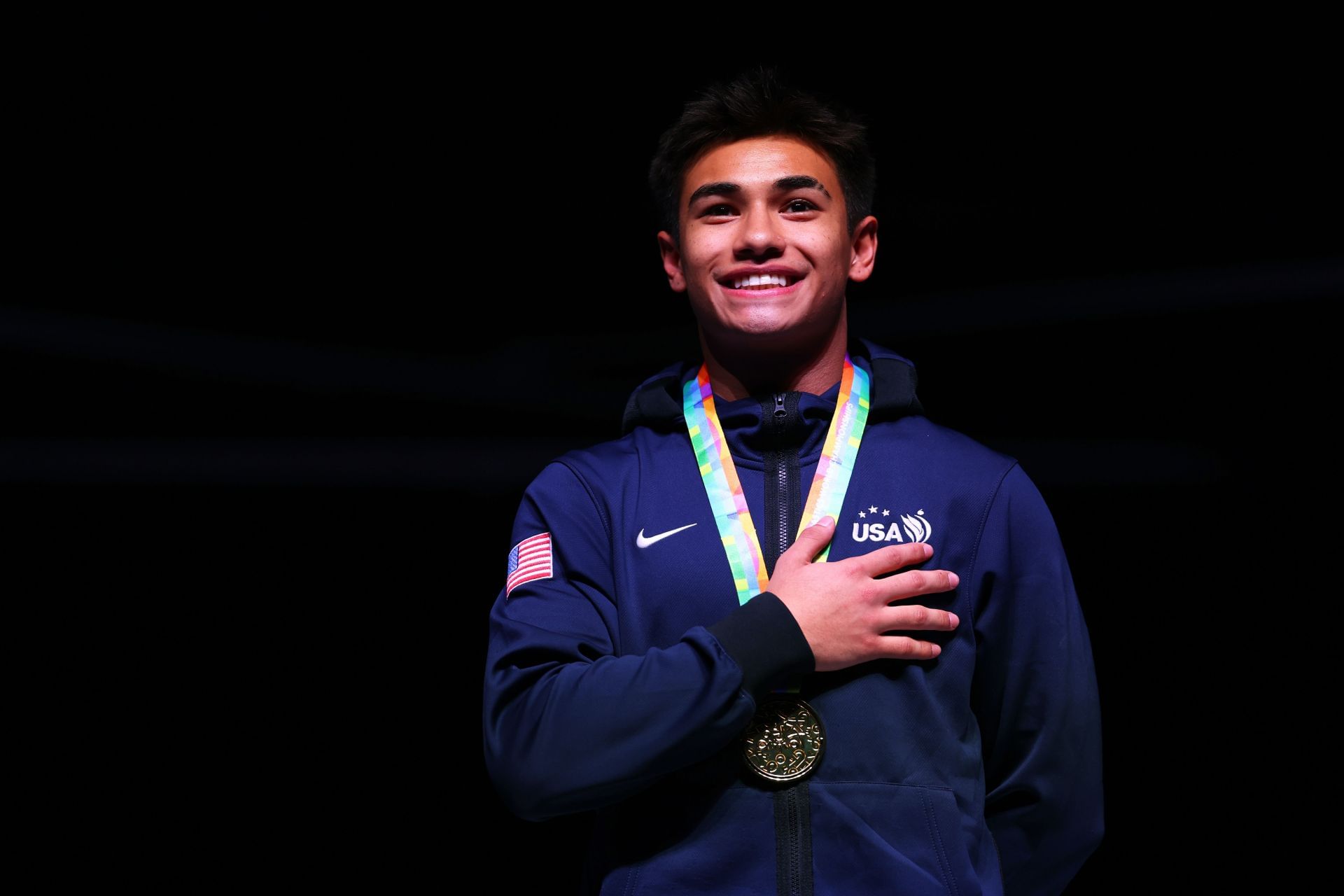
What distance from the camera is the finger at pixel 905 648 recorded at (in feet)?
5.50

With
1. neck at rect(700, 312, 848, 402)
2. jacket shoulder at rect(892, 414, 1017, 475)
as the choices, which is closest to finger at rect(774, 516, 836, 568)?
jacket shoulder at rect(892, 414, 1017, 475)

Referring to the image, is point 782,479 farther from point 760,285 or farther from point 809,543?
point 760,285

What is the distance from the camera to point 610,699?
1.60 m

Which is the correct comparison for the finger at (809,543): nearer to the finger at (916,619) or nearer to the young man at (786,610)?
the young man at (786,610)

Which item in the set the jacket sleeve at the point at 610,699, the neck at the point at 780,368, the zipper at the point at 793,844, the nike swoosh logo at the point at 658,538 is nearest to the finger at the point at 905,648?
the jacket sleeve at the point at 610,699

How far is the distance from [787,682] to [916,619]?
0.61ft

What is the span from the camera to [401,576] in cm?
306

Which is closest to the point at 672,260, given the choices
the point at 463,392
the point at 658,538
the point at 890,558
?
the point at 658,538

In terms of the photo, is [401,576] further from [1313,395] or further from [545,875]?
[1313,395]

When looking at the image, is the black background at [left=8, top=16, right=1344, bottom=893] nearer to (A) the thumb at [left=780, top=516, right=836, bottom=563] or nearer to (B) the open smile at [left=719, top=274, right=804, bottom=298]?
(B) the open smile at [left=719, top=274, right=804, bottom=298]

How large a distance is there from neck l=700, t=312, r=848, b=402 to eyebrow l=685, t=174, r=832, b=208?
208 mm

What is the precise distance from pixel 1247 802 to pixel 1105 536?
638 millimetres

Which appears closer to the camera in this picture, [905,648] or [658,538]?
[905,648]

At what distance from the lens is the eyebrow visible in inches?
77.5
